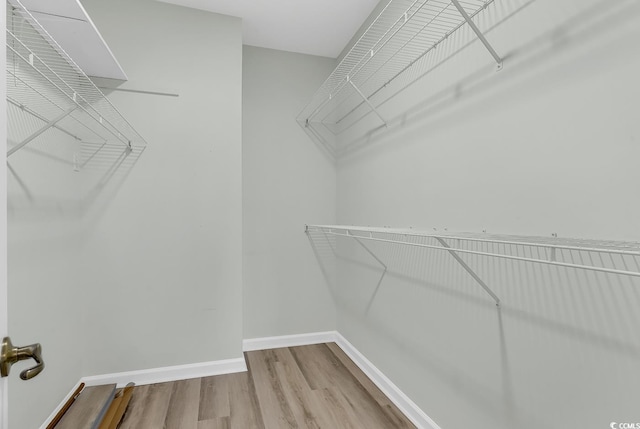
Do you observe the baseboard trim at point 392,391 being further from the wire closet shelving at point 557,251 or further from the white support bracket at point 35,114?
the white support bracket at point 35,114

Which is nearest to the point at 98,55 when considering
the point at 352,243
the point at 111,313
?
the point at 111,313

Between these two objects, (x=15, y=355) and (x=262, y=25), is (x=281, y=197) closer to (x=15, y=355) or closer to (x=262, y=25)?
(x=262, y=25)

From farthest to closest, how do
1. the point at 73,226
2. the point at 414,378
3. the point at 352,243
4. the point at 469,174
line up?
the point at 352,243, the point at 73,226, the point at 414,378, the point at 469,174

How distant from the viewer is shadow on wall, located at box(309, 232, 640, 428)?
0.87 m

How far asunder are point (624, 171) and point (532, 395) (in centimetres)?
78

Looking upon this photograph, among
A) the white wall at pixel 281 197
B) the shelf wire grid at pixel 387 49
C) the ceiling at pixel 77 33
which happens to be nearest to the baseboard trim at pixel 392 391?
the white wall at pixel 281 197

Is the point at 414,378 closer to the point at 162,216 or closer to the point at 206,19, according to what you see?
the point at 162,216

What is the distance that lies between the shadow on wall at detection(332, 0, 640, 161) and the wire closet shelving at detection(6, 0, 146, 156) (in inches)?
59.5

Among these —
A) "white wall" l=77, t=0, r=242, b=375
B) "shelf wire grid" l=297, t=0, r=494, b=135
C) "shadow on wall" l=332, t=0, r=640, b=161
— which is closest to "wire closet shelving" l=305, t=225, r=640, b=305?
"shadow on wall" l=332, t=0, r=640, b=161

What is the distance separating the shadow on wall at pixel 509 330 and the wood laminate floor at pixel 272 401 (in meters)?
0.28

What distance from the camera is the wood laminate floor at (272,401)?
173cm

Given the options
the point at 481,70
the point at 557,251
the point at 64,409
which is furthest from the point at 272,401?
the point at 481,70

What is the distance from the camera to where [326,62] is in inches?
116

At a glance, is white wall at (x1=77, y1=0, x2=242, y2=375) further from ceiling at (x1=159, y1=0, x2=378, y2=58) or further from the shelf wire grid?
the shelf wire grid
